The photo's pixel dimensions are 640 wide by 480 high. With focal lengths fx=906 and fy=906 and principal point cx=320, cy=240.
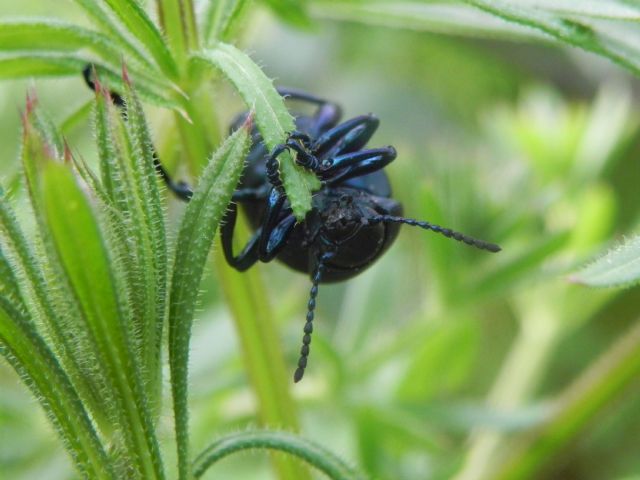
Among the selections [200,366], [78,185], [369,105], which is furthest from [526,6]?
[369,105]

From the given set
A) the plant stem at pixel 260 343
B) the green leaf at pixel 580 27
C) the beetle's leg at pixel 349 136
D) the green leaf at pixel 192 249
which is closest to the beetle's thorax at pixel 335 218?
the beetle's leg at pixel 349 136

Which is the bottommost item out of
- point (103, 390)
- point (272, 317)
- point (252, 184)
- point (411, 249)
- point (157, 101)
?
point (103, 390)

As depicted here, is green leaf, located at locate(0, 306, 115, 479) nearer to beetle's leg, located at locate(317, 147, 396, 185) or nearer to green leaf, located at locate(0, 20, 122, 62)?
green leaf, located at locate(0, 20, 122, 62)

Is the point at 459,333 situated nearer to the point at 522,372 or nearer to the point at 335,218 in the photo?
the point at 522,372

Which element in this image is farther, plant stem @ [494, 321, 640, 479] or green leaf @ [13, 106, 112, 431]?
plant stem @ [494, 321, 640, 479]

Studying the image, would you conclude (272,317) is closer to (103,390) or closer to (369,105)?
(103,390)

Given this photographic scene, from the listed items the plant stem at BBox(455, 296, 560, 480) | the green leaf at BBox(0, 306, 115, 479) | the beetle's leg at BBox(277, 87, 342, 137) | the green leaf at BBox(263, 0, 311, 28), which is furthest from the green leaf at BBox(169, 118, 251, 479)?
the plant stem at BBox(455, 296, 560, 480)
